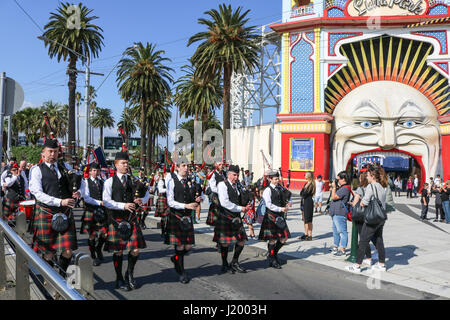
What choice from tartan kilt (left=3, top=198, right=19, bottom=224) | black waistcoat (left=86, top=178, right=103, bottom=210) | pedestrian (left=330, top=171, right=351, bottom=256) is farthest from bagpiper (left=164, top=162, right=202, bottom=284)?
tartan kilt (left=3, top=198, right=19, bottom=224)

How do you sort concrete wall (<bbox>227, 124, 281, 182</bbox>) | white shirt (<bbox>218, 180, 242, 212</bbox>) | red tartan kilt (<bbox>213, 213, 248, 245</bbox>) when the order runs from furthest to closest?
concrete wall (<bbox>227, 124, 281, 182</bbox>) → red tartan kilt (<bbox>213, 213, 248, 245</bbox>) → white shirt (<bbox>218, 180, 242, 212</bbox>)

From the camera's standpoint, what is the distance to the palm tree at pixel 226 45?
23.5m

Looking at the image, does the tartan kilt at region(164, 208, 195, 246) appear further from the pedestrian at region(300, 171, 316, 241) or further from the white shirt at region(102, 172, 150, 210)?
the pedestrian at region(300, 171, 316, 241)

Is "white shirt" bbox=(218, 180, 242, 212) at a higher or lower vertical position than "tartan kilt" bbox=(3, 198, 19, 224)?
higher

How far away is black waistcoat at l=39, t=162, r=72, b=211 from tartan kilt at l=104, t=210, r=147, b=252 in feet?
2.36

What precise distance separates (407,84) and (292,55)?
27.4 feet

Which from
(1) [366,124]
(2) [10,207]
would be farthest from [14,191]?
(1) [366,124]

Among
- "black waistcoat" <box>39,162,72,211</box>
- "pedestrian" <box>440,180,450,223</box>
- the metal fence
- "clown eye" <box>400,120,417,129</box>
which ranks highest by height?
"clown eye" <box>400,120,417,129</box>

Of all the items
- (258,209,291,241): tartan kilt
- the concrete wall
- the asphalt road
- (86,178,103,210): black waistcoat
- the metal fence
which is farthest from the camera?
the concrete wall

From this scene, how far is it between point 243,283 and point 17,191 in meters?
6.50

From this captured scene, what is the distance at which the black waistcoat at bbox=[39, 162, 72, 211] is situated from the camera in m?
5.17

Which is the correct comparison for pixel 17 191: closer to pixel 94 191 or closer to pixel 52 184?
pixel 94 191
